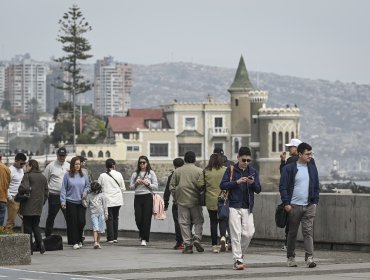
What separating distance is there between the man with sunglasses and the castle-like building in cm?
14055

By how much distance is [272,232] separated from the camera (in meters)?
25.3

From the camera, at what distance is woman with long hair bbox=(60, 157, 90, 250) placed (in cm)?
2555

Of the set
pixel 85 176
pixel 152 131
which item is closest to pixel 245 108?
pixel 152 131

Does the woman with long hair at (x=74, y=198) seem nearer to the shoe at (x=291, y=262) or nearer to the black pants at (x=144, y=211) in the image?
the black pants at (x=144, y=211)

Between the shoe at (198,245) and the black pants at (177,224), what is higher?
the black pants at (177,224)

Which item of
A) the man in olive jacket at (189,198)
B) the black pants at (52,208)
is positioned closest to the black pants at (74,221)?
the black pants at (52,208)

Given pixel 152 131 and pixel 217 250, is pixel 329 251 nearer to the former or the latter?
pixel 217 250

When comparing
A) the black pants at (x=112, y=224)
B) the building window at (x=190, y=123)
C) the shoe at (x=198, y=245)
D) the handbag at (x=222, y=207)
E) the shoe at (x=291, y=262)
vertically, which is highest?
the building window at (x=190, y=123)

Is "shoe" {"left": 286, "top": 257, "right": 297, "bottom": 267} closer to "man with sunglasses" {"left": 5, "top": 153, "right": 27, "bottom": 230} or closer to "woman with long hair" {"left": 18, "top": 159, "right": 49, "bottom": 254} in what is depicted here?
"woman with long hair" {"left": 18, "top": 159, "right": 49, "bottom": 254}

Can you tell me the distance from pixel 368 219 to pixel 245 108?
154 metres

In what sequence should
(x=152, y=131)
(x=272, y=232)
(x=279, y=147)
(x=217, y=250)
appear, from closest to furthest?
(x=217, y=250) < (x=272, y=232) < (x=279, y=147) < (x=152, y=131)

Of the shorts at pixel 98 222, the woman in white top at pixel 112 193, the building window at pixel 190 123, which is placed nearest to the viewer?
the shorts at pixel 98 222

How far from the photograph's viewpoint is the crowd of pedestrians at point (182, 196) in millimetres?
20766

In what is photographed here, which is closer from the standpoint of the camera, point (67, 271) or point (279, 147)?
point (67, 271)
